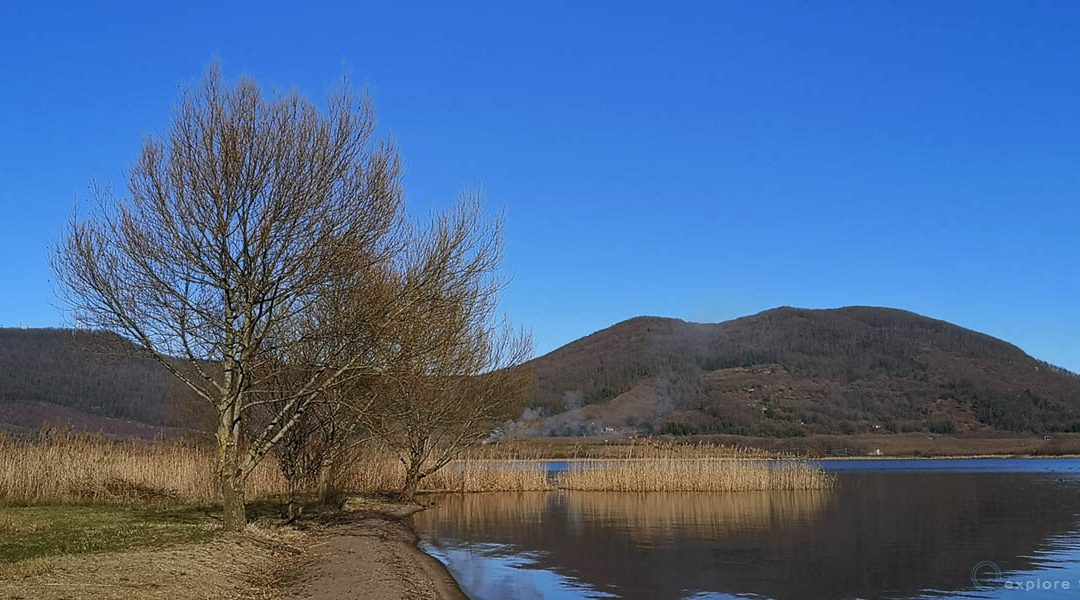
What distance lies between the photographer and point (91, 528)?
18.0m

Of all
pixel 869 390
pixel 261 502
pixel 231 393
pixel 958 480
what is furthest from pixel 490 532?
pixel 869 390

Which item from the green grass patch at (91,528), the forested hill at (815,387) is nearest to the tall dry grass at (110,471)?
the green grass patch at (91,528)

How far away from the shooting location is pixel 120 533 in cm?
1723

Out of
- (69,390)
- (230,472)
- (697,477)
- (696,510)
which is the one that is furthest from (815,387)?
(230,472)

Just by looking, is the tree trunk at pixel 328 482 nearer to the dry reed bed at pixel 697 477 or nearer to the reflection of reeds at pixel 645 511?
the reflection of reeds at pixel 645 511

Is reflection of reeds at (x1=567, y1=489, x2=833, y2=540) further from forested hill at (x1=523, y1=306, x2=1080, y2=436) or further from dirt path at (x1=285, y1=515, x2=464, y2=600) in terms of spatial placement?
forested hill at (x1=523, y1=306, x2=1080, y2=436)

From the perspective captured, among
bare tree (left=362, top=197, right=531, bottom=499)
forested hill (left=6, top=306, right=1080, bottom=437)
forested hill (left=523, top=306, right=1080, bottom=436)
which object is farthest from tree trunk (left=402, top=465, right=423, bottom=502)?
forested hill (left=523, top=306, right=1080, bottom=436)

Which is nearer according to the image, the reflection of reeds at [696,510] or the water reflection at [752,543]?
the water reflection at [752,543]

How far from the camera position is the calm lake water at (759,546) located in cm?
1731

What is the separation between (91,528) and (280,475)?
1423 centimetres

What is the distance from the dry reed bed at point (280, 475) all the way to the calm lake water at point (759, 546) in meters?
2.76

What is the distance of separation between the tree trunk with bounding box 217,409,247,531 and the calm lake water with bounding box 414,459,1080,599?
4552mm

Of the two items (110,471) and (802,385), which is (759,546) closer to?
(110,471)

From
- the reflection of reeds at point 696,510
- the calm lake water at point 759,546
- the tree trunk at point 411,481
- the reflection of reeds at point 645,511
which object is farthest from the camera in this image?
the tree trunk at point 411,481
